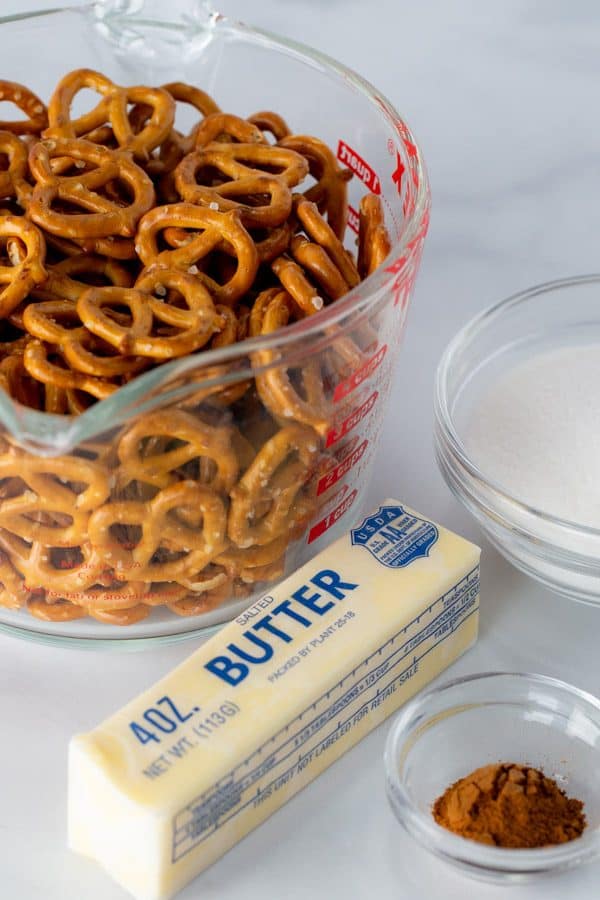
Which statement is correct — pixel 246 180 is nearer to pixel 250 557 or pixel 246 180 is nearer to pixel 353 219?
pixel 353 219

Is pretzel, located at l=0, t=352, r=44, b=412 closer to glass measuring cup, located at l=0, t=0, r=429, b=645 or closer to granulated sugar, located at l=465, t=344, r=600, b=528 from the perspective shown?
glass measuring cup, located at l=0, t=0, r=429, b=645

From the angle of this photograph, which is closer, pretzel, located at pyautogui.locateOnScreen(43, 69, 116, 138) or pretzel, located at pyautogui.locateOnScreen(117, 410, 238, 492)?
pretzel, located at pyautogui.locateOnScreen(117, 410, 238, 492)

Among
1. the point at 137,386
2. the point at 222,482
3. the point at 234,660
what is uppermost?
the point at 137,386

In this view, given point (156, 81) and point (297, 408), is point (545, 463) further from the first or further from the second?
point (156, 81)

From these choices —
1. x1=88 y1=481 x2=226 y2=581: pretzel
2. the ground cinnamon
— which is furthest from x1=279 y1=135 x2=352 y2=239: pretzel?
the ground cinnamon

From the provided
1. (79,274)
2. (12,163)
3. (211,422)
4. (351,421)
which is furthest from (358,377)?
(12,163)

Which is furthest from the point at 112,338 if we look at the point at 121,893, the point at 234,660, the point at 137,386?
the point at 121,893

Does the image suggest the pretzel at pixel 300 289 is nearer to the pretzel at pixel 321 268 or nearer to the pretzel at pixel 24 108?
the pretzel at pixel 321 268
